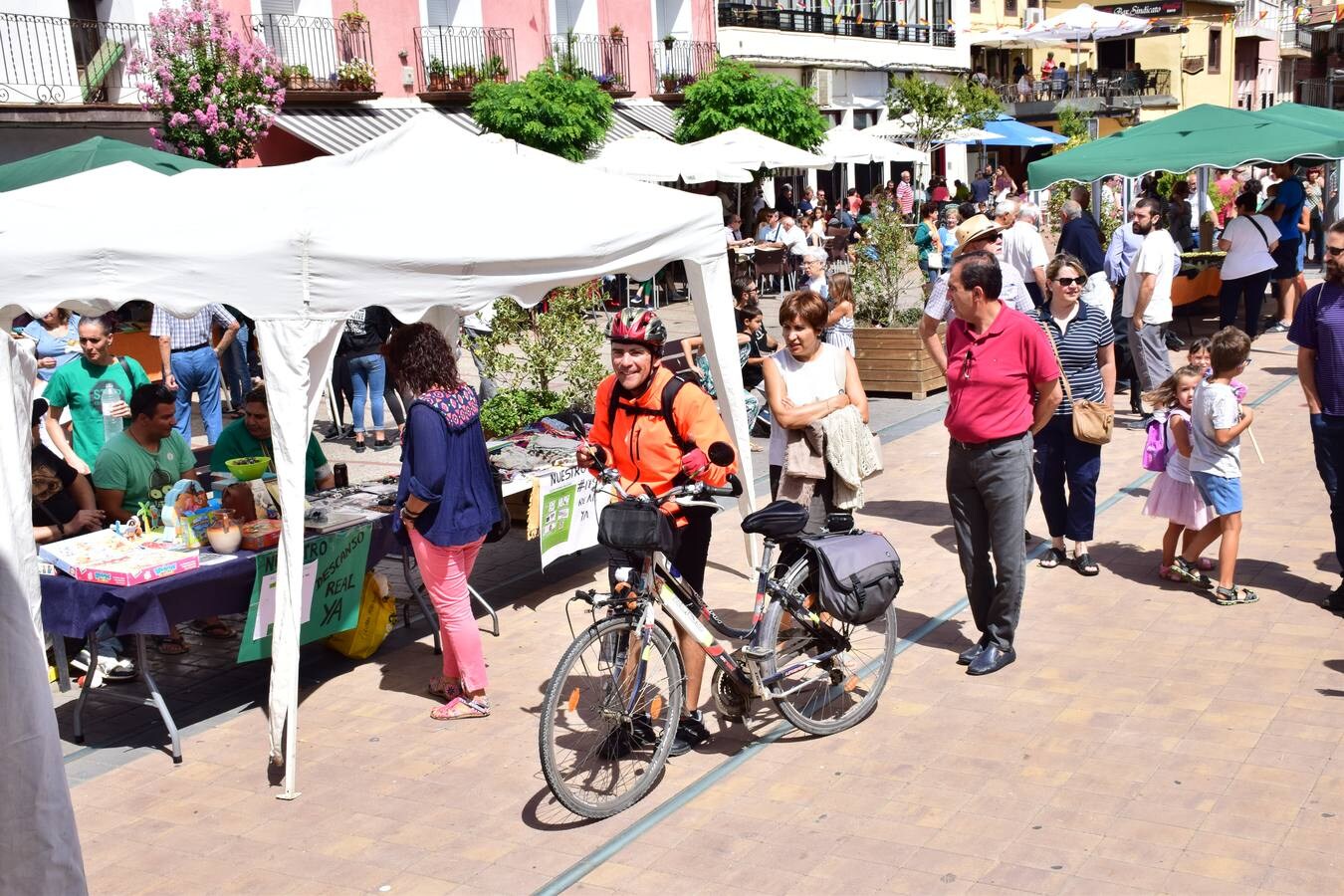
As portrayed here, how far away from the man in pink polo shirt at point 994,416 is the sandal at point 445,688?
2.23m

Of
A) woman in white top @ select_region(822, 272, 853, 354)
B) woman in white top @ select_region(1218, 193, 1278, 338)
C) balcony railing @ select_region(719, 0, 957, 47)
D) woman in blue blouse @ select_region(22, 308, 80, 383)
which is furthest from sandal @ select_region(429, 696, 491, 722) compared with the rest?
balcony railing @ select_region(719, 0, 957, 47)

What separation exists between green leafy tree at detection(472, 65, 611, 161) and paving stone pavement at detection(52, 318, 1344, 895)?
16514mm

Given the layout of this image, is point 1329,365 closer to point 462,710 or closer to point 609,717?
point 609,717

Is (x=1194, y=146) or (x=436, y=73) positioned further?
(x=436, y=73)

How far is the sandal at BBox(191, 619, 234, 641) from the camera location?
23.6 ft

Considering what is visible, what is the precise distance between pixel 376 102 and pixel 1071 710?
22338 millimetres

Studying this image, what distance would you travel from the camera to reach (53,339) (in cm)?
1016

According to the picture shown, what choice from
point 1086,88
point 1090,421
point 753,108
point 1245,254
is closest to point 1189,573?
point 1090,421

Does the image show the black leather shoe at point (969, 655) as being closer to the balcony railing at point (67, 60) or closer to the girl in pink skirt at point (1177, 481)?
the girl in pink skirt at point (1177, 481)

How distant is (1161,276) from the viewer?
37.0 ft

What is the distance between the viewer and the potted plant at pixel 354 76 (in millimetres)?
24297

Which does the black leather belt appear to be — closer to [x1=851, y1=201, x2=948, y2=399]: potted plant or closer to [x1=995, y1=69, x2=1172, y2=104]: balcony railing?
[x1=851, y1=201, x2=948, y2=399]: potted plant

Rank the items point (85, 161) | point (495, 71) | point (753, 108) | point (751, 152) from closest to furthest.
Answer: point (85, 161)
point (751, 152)
point (753, 108)
point (495, 71)

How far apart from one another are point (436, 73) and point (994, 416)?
22.5 m
